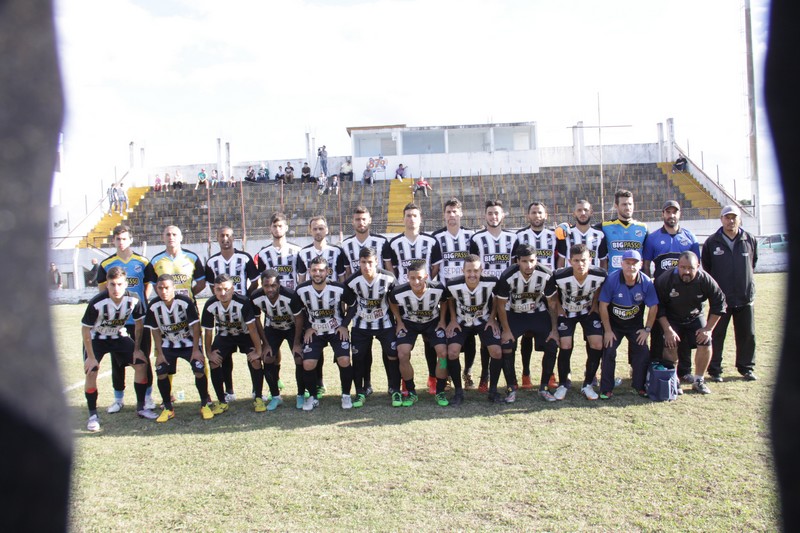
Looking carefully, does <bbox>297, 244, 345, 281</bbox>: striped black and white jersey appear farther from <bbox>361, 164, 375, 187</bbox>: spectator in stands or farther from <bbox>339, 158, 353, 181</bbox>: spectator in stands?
<bbox>339, 158, 353, 181</bbox>: spectator in stands

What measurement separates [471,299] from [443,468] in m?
2.63

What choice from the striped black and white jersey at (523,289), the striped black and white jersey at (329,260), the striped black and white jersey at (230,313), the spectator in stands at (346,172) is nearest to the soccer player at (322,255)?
the striped black and white jersey at (329,260)

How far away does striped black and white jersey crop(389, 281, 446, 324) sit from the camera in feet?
21.9

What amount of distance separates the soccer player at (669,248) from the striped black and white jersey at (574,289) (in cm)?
86

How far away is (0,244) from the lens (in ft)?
1.69

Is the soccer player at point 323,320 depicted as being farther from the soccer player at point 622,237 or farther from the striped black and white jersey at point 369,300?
the soccer player at point 622,237

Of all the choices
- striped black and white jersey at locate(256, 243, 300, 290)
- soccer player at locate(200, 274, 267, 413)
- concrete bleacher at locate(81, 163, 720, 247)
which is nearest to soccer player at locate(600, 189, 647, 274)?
striped black and white jersey at locate(256, 243, 300, 290)

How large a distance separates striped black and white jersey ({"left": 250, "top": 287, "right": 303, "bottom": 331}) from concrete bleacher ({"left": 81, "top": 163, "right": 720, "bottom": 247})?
19.4 metres

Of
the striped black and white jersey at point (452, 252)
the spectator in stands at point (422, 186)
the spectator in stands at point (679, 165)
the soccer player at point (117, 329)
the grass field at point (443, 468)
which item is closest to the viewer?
the grass field at point (443, 468)

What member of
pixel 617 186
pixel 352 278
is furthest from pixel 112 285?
pixel 617 186

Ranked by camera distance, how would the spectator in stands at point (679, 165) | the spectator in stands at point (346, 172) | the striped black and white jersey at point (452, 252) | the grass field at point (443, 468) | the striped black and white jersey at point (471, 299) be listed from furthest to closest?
the spectator in stands at point (346, 172) < the spectator in stands at point (679, 165) < the striped black and white jersey at point (452, 252) < the striped black and white jersey at point (471, 299) < the grass field at point (443, 468)

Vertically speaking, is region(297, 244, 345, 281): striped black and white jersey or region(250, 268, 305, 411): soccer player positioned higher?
region(297, 244, 345, 281): striped black and white jersey

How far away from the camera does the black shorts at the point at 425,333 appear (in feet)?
21.9

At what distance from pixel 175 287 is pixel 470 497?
479 cm
